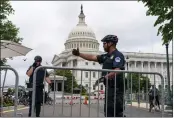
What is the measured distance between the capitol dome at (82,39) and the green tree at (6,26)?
256ft

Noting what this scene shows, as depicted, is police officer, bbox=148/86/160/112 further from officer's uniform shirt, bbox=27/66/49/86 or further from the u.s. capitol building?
the u.s. capitol building

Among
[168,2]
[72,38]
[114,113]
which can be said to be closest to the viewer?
[114,113]

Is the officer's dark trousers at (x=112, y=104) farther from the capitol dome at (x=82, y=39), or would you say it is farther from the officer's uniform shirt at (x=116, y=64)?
the capitol dome at (x=82, y=39)

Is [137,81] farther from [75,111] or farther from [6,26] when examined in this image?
[6,26]

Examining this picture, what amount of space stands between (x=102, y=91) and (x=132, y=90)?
550 millimetres

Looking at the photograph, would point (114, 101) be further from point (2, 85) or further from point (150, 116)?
point (2, 85)

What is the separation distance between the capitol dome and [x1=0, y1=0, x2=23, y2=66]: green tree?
7797 cm

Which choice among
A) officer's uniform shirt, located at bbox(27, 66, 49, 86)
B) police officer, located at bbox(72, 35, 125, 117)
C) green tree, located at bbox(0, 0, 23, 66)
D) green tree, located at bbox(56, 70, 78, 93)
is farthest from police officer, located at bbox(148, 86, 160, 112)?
green tree, located at bbox(0, 0, 23, 66)

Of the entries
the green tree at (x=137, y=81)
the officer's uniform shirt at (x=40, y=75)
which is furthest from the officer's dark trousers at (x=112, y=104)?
the officer's uniform shirt at (x=40, y=75)

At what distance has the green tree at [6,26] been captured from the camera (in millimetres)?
26750

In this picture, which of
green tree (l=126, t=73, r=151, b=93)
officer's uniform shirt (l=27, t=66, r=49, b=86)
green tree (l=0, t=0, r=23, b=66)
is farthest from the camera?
green tree (l=0, t=0, r=23, b=66)

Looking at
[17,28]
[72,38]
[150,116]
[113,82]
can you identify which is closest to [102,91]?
[113,82]

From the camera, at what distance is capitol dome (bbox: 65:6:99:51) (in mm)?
108500

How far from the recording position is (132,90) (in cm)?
580
